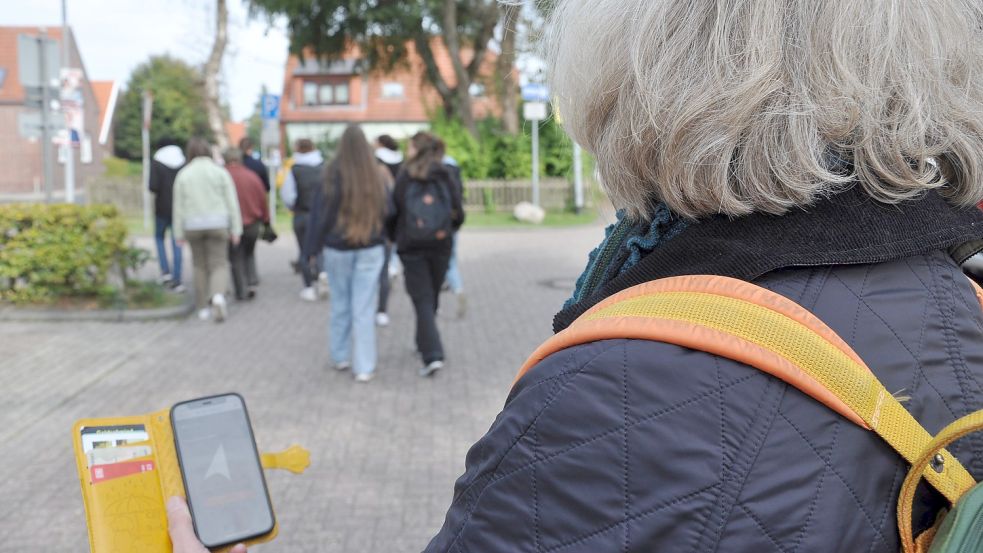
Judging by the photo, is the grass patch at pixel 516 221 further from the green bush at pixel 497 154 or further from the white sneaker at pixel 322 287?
the white sneaker at pixel 322 287

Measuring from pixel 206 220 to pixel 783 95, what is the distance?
29.0 feet

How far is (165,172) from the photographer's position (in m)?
10.8

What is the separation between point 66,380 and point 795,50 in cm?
690

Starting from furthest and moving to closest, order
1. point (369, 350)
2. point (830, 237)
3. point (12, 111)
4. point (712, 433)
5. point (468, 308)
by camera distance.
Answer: point (12, 111)
point (468, 308)
point (369, 350)
point (830, 237)
point (712, 433)

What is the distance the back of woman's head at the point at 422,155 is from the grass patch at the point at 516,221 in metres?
13.4

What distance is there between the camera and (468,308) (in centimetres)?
1009

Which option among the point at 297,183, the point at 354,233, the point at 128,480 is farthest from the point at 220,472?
the point at 297,183

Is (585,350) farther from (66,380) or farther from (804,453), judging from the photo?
(66,380)

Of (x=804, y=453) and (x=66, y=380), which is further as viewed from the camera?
(x=66, y=380)

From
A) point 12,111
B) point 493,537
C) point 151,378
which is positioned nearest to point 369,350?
point 151,378

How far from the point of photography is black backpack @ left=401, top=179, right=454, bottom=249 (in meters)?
6.75

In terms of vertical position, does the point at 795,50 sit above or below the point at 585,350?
above

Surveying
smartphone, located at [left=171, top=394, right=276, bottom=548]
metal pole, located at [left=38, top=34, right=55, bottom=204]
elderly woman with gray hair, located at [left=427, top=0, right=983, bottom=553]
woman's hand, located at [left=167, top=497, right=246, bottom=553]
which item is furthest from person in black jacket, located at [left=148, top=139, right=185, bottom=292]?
elderly woman with gray hair, located at [left=427, top=0, right=983, bottom=553]

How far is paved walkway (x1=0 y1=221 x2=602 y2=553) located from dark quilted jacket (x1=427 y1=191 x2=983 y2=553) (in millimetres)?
3216
